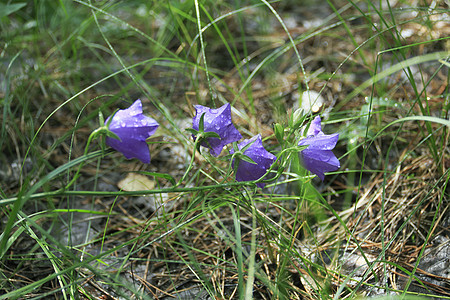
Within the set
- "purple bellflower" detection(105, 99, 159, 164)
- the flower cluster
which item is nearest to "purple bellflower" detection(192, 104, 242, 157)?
the flower cluster

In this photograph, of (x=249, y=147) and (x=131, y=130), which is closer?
(x=131, y=130)

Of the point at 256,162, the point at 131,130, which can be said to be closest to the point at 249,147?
the point at 256,162

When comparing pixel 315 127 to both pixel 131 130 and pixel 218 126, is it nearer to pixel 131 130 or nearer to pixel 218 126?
pixel 218 126

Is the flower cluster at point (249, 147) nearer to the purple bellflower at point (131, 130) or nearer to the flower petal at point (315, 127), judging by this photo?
the flower petal at point (315, 127)

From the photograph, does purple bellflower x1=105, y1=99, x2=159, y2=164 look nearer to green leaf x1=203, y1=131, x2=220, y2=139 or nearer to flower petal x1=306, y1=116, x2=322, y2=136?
green leaf x1=203, y1=131, x2=220, y2=139

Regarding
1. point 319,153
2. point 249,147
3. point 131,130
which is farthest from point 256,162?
point 131,130

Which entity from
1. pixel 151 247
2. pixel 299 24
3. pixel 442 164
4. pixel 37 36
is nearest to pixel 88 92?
pixel 37 36

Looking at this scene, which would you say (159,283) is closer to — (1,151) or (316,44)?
(1,151)
